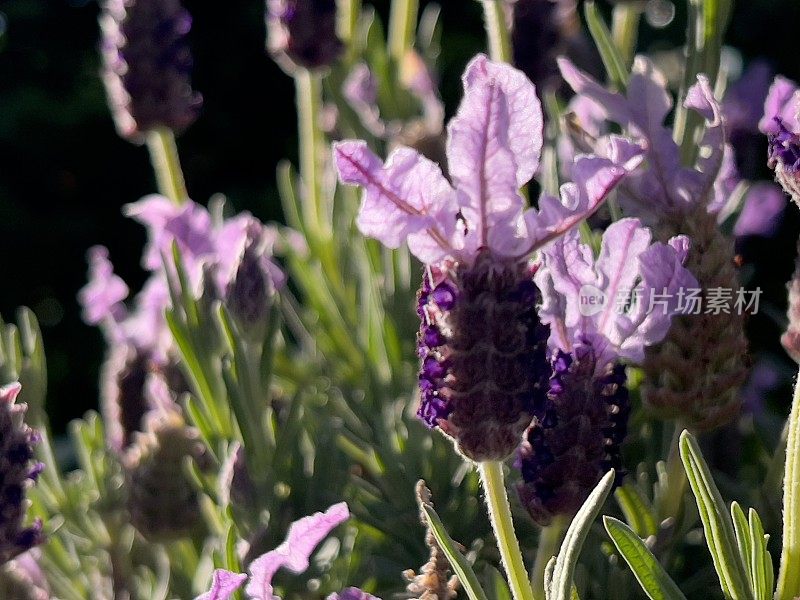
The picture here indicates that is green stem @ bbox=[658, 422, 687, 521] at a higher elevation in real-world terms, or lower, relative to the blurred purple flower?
lower

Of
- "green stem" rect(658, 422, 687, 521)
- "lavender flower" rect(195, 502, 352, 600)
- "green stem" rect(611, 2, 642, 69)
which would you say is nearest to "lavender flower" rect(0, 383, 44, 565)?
"lavender flower" rect(195, 502, 352, 600)

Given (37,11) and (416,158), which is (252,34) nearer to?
(37,11)

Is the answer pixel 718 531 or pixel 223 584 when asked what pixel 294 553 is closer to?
pixel 223 584

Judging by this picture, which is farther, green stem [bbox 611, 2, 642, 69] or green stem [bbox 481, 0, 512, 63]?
green stem [bbox 611, 2, 642, 69]

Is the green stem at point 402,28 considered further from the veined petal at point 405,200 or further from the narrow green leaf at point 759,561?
the narrow green leaf at point 759,561

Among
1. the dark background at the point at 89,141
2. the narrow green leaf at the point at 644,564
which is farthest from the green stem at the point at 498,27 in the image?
the dark background at the point at 89,141

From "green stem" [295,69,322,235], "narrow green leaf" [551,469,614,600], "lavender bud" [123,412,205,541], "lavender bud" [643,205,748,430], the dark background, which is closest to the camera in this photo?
"narrow green leaf" [551,469,614,600]

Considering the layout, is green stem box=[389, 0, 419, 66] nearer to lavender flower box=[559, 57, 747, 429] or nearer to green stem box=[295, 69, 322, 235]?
green stem box=[295, 69, 322, 235]
